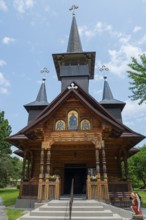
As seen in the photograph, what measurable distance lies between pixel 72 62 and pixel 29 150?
33.8 feet

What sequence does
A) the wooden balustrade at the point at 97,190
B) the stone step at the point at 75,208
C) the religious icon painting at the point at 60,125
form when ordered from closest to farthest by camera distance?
Result: the stone step at the point at 75,208 → the wooden balustrade at the point at 97,190 → the religious icon painting at the point at 60,125

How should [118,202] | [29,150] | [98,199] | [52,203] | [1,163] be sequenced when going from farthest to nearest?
[1,163], [29,150], [118,202], [98,199], [52,203]

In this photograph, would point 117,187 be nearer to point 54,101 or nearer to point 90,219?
point 90,219

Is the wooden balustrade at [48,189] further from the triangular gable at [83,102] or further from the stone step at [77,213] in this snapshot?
the triangular gable at [83,102]

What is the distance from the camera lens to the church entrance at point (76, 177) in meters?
17.4

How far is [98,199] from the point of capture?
12344 mm

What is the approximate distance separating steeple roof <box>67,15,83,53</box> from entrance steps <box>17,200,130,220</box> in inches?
699

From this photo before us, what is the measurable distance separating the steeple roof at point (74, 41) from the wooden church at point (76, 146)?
303 inches

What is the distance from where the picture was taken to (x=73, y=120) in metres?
14.9

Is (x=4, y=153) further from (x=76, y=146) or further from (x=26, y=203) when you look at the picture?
(x=26, y=203)

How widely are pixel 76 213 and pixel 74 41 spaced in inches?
812

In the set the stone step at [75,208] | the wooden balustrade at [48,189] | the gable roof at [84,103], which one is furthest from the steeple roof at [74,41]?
the stone step at [75,208]

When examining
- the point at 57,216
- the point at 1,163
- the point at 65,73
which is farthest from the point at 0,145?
the point at 57,216

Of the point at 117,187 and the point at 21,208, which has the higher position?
the point at 117,187
